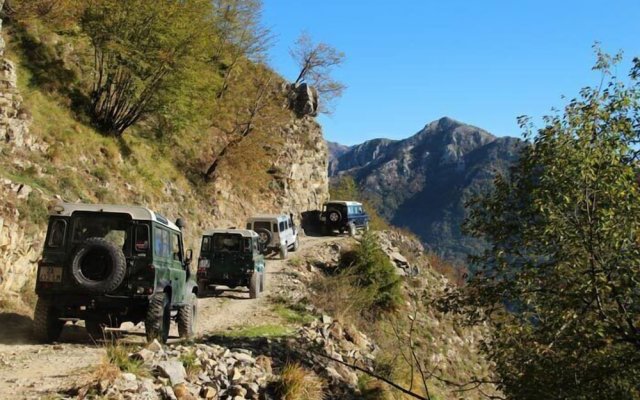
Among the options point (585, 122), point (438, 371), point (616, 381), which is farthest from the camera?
point (438, 371)

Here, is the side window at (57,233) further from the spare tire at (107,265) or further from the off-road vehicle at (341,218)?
the off-road vehicle at (341,218)

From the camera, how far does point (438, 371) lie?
21812 mm

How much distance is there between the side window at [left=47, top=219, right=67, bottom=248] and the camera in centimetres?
919

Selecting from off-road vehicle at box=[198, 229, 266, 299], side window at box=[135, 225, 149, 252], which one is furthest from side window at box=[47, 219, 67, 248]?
off-road vehicle at box=[198, 229, 266, 299]

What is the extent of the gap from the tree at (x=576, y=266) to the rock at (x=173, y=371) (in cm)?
515

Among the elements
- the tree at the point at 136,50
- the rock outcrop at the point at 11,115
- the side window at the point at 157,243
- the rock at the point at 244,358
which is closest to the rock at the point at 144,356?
the rock at the point at 244,358

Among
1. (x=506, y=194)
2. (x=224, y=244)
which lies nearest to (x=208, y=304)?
(x=224, y=244)

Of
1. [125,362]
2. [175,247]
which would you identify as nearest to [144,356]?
[125,362]

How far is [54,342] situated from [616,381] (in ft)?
30.3

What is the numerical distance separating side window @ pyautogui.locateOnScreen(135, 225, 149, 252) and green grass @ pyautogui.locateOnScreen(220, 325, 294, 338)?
3.72 meters

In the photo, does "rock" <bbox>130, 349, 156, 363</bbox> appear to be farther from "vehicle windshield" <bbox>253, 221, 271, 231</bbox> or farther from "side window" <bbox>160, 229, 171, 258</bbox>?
"vehicle windshield" <bbox>253, 221, 271, 231</bbox>

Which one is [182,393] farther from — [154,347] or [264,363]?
[264,363]

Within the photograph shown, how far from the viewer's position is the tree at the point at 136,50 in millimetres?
21391

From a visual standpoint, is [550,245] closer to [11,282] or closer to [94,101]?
[11,282]
